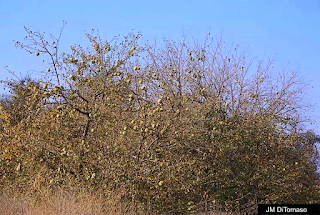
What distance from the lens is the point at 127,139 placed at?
8.05m

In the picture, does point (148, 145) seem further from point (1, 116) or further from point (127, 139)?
point (1, 116)

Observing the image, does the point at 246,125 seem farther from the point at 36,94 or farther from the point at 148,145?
the point at 36,94

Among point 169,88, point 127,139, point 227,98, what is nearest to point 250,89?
point 227,98

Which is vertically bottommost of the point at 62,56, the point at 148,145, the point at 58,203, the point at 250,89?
the point at 58,203

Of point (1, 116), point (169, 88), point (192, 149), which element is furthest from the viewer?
point (169, 88)

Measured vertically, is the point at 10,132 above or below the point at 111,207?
above

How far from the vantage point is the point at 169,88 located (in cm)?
1117

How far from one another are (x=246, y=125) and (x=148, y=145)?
110 inches

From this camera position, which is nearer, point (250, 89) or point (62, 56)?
point (62, 56)

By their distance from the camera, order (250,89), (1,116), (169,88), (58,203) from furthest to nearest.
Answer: (250,89) < (169,88) < (1,116) < (58,203)

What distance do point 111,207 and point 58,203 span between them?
749 millimetres

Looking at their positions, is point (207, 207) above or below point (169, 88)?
below

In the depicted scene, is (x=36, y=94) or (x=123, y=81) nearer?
(x=36, y=94)

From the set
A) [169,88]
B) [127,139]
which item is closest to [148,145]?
[127,139]
